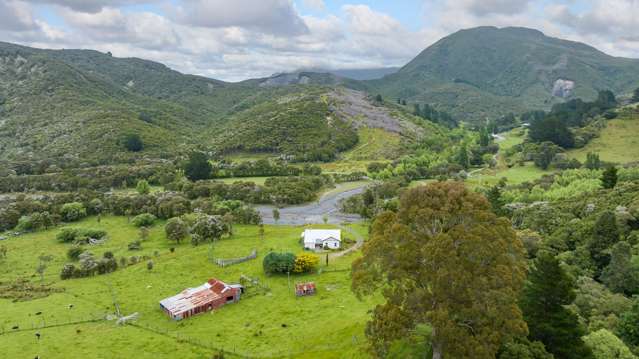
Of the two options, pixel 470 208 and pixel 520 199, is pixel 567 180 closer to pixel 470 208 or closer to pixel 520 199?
pixel 520 199

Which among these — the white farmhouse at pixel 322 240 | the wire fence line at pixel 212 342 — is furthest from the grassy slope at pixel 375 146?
the wire fence line at pixel 212 342

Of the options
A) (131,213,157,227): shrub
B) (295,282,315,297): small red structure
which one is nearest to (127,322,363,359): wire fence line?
(295,282,315,297): small red structure

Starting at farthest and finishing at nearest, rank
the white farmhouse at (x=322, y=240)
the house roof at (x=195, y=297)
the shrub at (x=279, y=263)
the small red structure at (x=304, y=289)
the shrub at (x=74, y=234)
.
→ the shrub at (x=74, y=234)
the white farmhouse at (x=322, y=240)
the shrub at (x=279, y=263)
the small red structure at (x=304, y=289)
the house roof at (x=195, y=297)

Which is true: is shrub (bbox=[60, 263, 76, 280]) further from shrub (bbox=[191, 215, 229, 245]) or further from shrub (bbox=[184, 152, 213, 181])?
shrub (bbox=[184, 152, 213, 181])

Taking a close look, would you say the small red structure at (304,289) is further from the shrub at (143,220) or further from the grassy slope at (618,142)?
the grassy slope at (618,142)

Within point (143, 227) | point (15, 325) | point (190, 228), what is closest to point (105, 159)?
point (143, 227)

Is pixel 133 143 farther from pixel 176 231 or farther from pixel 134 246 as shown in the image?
pixel 176 231
